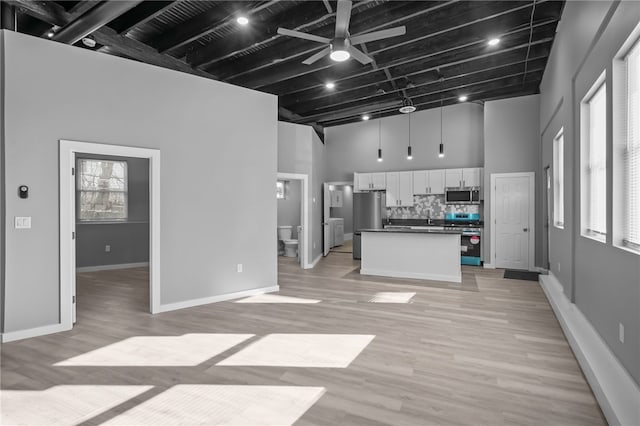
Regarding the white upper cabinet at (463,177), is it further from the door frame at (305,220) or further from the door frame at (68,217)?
the door frame at (68,217)

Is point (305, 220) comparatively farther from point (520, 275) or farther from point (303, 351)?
point (303, 351)

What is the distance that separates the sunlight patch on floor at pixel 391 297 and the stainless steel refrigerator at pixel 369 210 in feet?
12.0

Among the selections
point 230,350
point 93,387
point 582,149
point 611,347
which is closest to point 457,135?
point 582,149

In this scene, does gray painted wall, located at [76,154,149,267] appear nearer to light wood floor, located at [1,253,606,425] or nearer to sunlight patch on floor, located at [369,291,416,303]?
light wood floor, located at [1,253,606,425]

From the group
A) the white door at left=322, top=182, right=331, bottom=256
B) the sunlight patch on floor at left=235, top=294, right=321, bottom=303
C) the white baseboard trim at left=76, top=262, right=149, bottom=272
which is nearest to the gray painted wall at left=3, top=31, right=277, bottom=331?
the sunlight patch on floor at left=235, top=294, right=321, bottom=303

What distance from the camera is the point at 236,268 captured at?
15.8 ft

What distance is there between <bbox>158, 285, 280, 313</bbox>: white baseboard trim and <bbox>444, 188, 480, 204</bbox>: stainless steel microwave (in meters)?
4.85

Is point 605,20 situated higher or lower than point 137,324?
higher

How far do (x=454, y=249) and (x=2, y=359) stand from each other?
233 inches

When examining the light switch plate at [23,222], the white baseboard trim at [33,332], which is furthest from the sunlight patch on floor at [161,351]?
the light switch plate at [23,222]

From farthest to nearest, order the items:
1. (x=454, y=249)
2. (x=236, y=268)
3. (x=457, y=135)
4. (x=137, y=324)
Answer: (x=457, y=135) < (x=454, y=249) < (x=236, y=268) < (x=137, y=324)

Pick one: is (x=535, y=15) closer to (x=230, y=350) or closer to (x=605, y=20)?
(x=605, y=20)

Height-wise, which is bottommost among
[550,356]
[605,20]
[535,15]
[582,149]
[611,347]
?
[550,356]

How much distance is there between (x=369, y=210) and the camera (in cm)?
877
